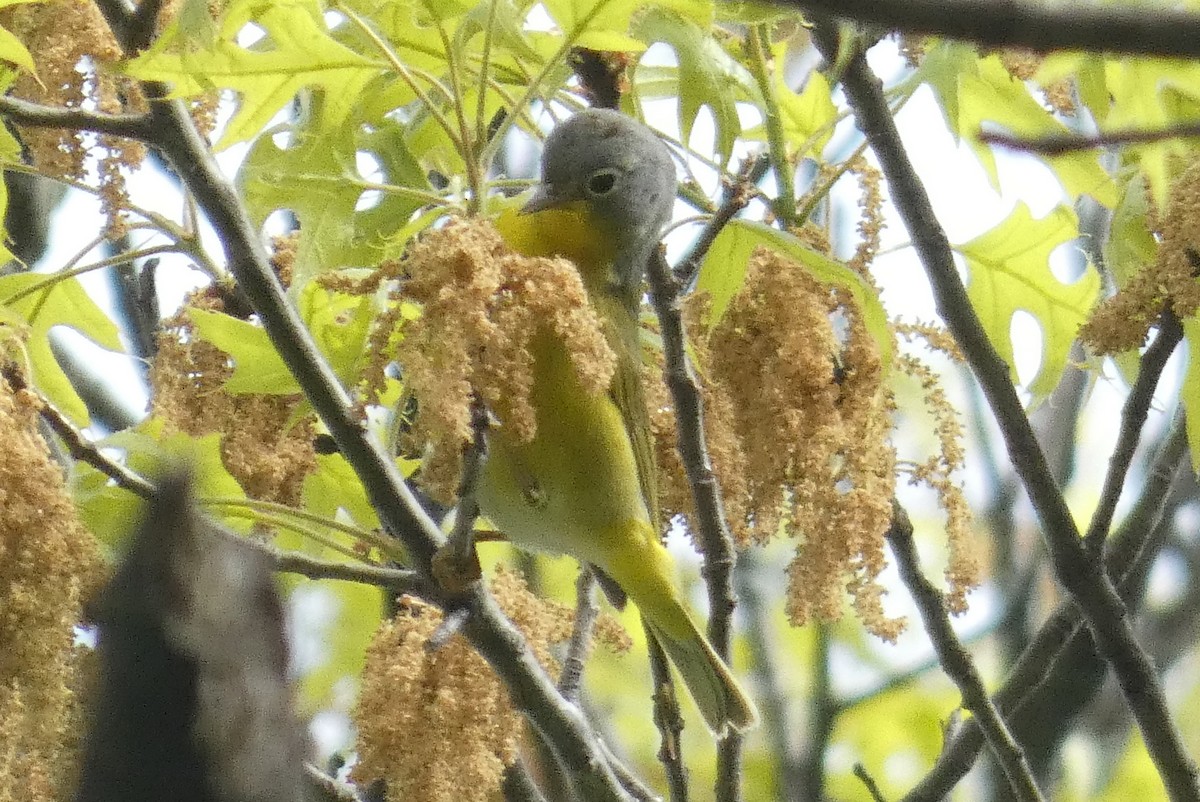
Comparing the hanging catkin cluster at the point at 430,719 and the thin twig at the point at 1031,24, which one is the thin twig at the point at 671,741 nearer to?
the hanging catkin cluster at the point at 430,719

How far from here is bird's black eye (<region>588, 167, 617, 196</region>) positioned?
3.21 metres

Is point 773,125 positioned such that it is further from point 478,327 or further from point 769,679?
point 769,679

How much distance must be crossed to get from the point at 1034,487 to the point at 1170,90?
791 millimetres

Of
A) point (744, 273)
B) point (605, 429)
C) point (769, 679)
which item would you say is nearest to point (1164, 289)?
point (744, 273)

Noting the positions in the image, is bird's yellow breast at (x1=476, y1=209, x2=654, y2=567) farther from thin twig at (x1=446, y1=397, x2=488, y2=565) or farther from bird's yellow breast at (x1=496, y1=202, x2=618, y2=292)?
thin twig at (x1=446, y1=397, x2=488, y2=565)

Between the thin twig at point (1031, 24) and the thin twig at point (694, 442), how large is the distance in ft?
6.17

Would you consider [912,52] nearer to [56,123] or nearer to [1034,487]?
[1034,487]

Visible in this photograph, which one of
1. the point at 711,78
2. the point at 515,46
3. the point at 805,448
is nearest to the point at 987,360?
the point at 805,448

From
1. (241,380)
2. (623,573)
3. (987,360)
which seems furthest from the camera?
(623,573)

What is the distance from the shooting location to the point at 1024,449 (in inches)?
115

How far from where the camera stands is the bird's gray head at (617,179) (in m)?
3.10

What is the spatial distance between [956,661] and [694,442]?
0.88 m

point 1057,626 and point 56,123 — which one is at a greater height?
point 56,123

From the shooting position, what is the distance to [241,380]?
98.8 inches
